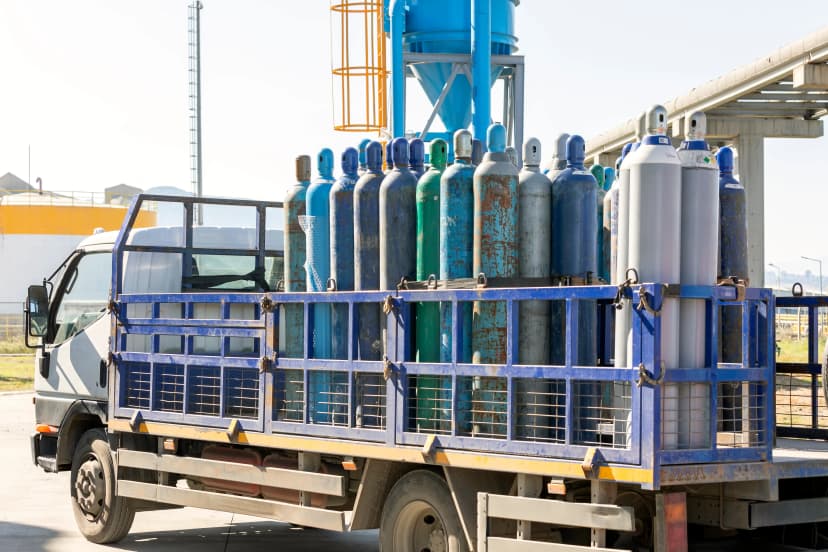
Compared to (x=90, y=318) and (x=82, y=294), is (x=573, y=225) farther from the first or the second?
(x=82, y=294)

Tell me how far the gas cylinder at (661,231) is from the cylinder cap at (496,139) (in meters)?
0.97

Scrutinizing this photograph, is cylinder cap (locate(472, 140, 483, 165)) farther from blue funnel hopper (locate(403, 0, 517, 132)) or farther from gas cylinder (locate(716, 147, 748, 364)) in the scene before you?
blue funnel hopper (locate(403, 0, 517, 132))

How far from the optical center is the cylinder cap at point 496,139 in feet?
24.2

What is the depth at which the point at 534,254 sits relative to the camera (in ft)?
24.2

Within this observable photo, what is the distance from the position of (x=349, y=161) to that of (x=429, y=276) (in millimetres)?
1132

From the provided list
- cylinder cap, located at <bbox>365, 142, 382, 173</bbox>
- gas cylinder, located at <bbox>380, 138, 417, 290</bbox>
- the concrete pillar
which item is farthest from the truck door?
the concrete pillar

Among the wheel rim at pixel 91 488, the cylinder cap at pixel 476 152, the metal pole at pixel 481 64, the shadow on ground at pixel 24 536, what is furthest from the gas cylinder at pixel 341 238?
the metal pole at pixel 481 64

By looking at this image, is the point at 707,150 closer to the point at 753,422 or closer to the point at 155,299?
the point at 753,422

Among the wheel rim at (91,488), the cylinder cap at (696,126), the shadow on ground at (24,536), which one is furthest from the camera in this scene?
the wheel rim at (91,488)

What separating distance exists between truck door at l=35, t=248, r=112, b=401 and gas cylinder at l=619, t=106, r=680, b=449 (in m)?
5.21

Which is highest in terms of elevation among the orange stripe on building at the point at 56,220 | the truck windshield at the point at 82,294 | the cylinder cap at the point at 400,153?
the orange stripe on building at the point at 56,220

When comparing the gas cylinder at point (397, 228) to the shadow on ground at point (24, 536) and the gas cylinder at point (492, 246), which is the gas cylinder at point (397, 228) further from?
the shadow on ground at point (24, 536)

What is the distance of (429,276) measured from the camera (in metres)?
7.61

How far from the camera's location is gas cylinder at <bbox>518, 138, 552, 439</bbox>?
23.4ft
